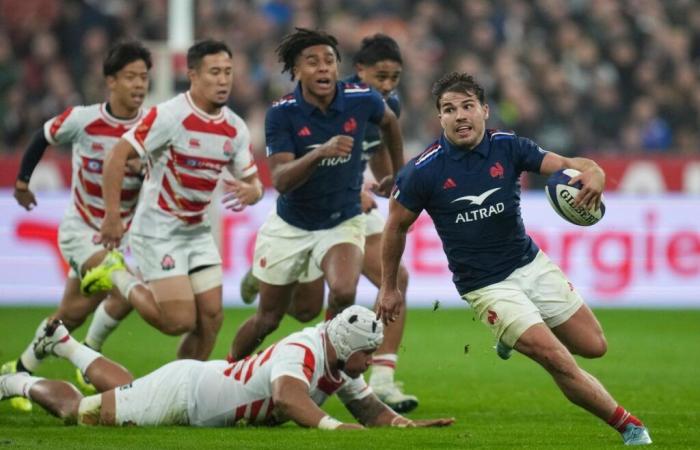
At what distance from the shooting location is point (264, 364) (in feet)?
28.9

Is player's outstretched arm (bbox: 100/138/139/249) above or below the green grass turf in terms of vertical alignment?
above

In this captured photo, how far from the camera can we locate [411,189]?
27.6 ft

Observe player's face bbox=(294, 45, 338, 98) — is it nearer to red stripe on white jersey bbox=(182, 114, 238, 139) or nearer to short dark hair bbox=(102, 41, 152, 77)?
red stripe on white jersey bbox=(182, 114, 238, 139)

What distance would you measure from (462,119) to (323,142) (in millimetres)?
1974

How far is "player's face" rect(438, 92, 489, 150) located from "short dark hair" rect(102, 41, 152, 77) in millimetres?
3353

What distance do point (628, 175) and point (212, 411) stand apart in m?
11.8

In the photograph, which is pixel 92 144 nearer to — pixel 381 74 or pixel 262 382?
pixel 381 74

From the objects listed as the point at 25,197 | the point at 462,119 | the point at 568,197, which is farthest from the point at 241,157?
the point at 568,197

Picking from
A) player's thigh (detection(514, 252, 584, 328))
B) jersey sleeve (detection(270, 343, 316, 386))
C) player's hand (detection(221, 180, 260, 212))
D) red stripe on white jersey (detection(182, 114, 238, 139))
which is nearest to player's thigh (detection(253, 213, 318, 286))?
player's hand (detection(221, 180, 260, 212))

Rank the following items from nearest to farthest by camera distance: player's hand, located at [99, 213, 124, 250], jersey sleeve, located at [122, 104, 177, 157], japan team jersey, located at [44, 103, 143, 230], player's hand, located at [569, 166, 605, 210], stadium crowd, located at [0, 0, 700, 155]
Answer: player's hand, located at [569, 166, 605, 210] → player's hand, located at [99, 213, 124, 250] → jersey sleeve, located at [122, 104, 177, 157] → japan team jersey, located at [44, 103, 143, 230] → stadium crowd, located at [0, 0, 700, 155]

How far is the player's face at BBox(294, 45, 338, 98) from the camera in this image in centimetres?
1018

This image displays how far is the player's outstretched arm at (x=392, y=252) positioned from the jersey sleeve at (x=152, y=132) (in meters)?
2.45

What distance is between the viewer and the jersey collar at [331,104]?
10242 millimetres

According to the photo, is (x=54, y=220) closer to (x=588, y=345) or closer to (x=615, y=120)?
(x=615, y=120)
